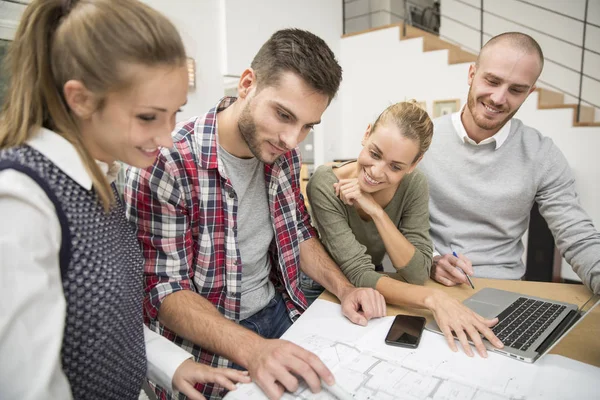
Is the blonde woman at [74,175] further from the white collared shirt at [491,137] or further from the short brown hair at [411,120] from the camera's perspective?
the white collared shirt at [491,137]

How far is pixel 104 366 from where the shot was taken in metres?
0.72

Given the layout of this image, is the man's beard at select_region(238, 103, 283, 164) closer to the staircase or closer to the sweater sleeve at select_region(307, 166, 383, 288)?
the sweater sleeve at select_region(307, 166, 383, 288)

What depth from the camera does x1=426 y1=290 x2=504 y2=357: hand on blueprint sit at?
2.80 feet

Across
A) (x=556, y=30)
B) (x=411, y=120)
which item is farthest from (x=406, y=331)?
(x=556, y=30)

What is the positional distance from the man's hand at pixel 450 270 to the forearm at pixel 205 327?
2.29 ft

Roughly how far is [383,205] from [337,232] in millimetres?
241

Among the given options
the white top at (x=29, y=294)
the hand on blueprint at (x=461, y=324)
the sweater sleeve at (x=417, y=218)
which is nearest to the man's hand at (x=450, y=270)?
the sweater sleeve at (x=417, y=218)

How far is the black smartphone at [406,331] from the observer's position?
0.86m

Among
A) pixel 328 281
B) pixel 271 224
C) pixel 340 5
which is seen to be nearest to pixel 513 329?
pixel 328 281

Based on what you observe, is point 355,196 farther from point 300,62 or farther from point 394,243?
point 300,62

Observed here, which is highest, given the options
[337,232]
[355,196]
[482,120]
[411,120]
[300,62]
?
[300,62]

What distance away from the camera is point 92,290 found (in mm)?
665

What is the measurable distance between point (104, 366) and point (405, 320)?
684 millimetres

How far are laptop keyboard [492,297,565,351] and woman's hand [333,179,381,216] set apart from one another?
0.49 meters
